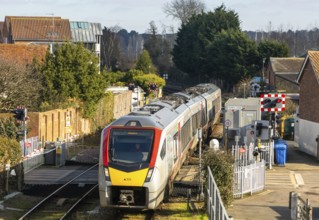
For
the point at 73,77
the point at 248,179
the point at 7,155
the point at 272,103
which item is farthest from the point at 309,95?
the point at 7,155

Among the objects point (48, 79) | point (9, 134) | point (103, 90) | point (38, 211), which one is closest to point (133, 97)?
point (103, 90)

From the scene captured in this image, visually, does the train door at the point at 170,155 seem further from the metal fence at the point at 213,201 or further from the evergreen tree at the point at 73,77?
the evergreen tree at the point at 73,77

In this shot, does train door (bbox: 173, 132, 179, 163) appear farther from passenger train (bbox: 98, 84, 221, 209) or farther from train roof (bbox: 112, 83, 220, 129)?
passenger train (bbox: 98, 84, 221, 209)

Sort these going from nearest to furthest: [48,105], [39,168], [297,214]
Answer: [297,214] < [39,168] < [48,105]

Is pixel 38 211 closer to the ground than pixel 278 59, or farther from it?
closer to the ground

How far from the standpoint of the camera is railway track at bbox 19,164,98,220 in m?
17.8

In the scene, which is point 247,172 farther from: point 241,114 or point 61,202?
point 241,114

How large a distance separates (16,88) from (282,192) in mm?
18008

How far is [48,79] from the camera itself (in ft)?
123

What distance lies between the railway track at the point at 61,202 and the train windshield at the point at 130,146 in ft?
7.98

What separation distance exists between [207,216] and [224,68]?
5721cm

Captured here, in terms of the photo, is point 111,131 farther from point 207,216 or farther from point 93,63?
point 93,63

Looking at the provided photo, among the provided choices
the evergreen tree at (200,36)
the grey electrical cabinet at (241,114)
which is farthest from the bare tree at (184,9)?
the grey electrical cabinet at (241,114)

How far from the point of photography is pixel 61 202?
19328mm
